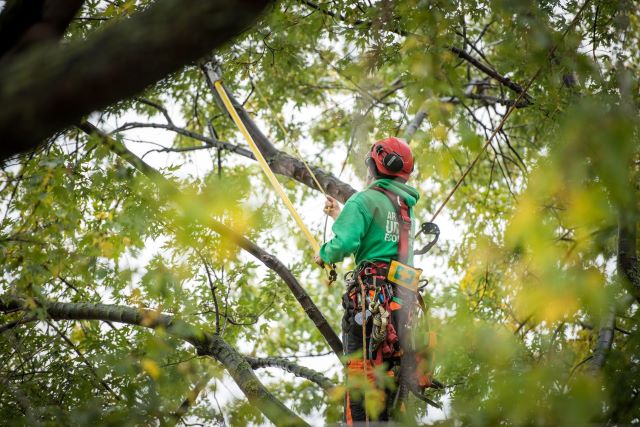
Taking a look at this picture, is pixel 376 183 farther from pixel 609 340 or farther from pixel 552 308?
pixel 552 308

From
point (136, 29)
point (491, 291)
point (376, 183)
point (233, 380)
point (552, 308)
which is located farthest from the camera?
point (491, 291)

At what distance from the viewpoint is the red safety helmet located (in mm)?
3639

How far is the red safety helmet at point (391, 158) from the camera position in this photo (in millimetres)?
3639

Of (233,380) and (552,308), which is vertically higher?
(233,380)

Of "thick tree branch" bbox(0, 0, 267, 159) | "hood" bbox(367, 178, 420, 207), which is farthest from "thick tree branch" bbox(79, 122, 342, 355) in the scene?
"thick tree branch" bbox(0, 0, 267, 159)

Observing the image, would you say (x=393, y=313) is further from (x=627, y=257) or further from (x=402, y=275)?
(x=627, y=257)

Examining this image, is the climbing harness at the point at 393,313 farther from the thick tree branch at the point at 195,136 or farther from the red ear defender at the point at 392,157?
the thick tree branch at the point at 195,136

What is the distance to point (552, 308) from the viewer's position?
72.2 inches

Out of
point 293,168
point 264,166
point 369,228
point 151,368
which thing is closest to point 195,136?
point 293,168

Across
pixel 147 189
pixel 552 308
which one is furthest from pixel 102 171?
pixel 552 308

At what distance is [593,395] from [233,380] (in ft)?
7.43

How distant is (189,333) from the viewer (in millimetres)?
3174

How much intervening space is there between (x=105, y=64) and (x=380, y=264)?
2.37 m

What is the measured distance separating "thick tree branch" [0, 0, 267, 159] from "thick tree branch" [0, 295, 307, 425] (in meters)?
1.75
